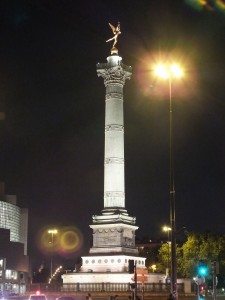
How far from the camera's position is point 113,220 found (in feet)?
203

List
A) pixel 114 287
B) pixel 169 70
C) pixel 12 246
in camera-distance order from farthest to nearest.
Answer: pixel 12 246 → pixel 114 287 → pixel 169 70

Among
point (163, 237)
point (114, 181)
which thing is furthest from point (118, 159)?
point (163, 237)

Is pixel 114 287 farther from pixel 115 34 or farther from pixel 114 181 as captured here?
pixel 115 34

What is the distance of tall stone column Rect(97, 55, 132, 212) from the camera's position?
64.8m

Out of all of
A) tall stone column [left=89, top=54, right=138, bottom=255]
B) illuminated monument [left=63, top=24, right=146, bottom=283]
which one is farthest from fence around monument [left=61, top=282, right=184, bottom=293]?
tall stone column [left=89, top=54, right=138, bottom=255]

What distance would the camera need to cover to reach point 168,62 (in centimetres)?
2986

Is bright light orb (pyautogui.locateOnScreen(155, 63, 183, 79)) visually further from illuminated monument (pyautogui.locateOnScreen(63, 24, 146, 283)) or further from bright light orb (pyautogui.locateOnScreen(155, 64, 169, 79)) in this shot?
illuminated monument (pyautogui.locateOnScreen(63, 24, 146, 283))

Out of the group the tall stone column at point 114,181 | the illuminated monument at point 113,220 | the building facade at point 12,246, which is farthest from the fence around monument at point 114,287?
the building facade at point 12,246

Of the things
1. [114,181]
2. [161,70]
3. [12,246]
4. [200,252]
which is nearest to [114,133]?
[114,181]

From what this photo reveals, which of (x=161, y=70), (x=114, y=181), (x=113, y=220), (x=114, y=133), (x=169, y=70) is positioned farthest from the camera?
(x=114, y=133)

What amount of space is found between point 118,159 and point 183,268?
19.6m

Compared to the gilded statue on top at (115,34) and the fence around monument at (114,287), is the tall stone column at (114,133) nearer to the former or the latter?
the gilded statue on top at (115,34)

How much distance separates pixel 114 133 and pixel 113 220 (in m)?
11.1

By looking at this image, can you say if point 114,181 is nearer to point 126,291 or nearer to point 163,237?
point 126,291
